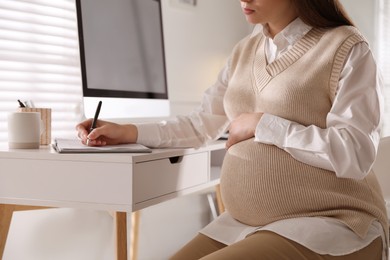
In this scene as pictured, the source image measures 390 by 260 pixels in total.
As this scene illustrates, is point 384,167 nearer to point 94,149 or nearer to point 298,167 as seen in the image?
point 298,167

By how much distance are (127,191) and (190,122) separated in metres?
0.41

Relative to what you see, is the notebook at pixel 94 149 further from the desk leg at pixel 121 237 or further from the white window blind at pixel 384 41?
the white window blind at pixel 384 41

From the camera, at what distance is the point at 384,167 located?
68.6 inches

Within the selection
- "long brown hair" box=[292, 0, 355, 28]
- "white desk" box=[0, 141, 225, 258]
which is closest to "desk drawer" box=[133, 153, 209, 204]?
"white desk" box=[0, 141, 225, 258]

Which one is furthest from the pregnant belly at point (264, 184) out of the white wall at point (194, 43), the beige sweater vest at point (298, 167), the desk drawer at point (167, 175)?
the white wall at point (194, 43)

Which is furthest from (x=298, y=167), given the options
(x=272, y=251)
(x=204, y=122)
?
(x=204, y=122)

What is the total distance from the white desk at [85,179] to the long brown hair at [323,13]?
482 millimetres

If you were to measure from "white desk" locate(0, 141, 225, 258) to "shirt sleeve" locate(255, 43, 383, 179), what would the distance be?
0.30 metres

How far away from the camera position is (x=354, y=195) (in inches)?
45.4

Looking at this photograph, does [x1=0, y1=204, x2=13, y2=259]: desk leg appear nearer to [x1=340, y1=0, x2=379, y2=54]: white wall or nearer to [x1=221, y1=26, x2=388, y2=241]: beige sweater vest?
[x1=221, y1=26, x2=388, y2=241]: beige sweater vest

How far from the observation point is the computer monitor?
1644 millimetres

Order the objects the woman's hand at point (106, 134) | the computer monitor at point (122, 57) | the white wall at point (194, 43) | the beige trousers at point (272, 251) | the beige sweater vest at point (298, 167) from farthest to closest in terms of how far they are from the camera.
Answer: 1. the white wall at point (194, 43)
2. the computer monitor at point (122, 57)
3. the woman's hand at point (106, 134)
4. the beige sweater vest at point (298, 167)
5. the beige trousers at point (272, 251)

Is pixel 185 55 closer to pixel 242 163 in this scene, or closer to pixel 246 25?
pixel 246 25

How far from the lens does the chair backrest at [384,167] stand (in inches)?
68.4
